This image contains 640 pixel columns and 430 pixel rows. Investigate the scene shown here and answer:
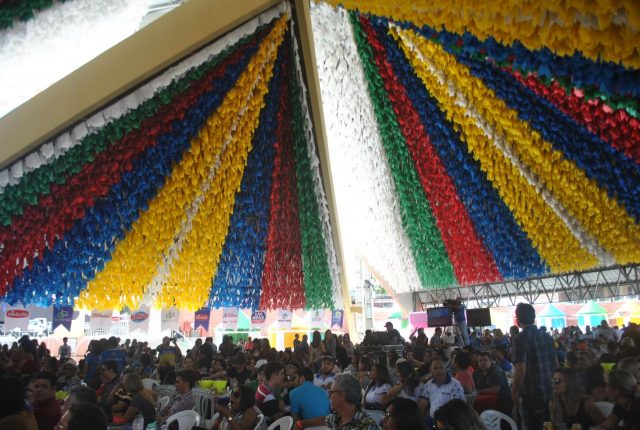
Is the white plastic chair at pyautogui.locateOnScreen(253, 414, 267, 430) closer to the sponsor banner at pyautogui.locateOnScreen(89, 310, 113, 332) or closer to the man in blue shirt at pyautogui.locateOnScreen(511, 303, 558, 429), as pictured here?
the man in blue shirt at pyautogui.locateOnScreen(511, 303, 558, 429)

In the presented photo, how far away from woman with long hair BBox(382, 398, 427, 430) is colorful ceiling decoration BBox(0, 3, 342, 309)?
288cm

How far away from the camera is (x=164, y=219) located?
19.4 ft

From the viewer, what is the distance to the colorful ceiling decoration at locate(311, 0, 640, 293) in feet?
8.85

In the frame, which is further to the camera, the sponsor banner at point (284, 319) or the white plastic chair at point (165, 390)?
the sponsor banner at point (284, 319)

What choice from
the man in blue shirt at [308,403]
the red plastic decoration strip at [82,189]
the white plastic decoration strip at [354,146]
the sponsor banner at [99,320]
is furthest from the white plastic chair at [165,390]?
the sponsor banner at [99,320]

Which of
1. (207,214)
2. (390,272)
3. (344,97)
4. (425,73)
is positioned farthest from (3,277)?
(390,272)

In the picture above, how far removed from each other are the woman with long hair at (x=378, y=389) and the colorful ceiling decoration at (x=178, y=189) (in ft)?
8.68

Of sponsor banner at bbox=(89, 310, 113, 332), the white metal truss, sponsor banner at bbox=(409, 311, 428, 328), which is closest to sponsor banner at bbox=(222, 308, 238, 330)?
sponsor banner at bbox=(89, 310, 113, 332)

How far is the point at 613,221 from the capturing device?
6301 mm

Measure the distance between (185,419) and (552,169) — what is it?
431 cm

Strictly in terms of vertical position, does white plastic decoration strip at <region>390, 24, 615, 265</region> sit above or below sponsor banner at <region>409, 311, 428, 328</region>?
above

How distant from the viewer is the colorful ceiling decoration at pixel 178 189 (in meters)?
4.30

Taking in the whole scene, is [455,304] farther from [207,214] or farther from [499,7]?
[499,7]

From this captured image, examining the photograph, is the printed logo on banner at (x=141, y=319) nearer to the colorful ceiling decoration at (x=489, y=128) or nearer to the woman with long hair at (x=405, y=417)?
the colorful ceiling decoration at (x=489, y=128)
